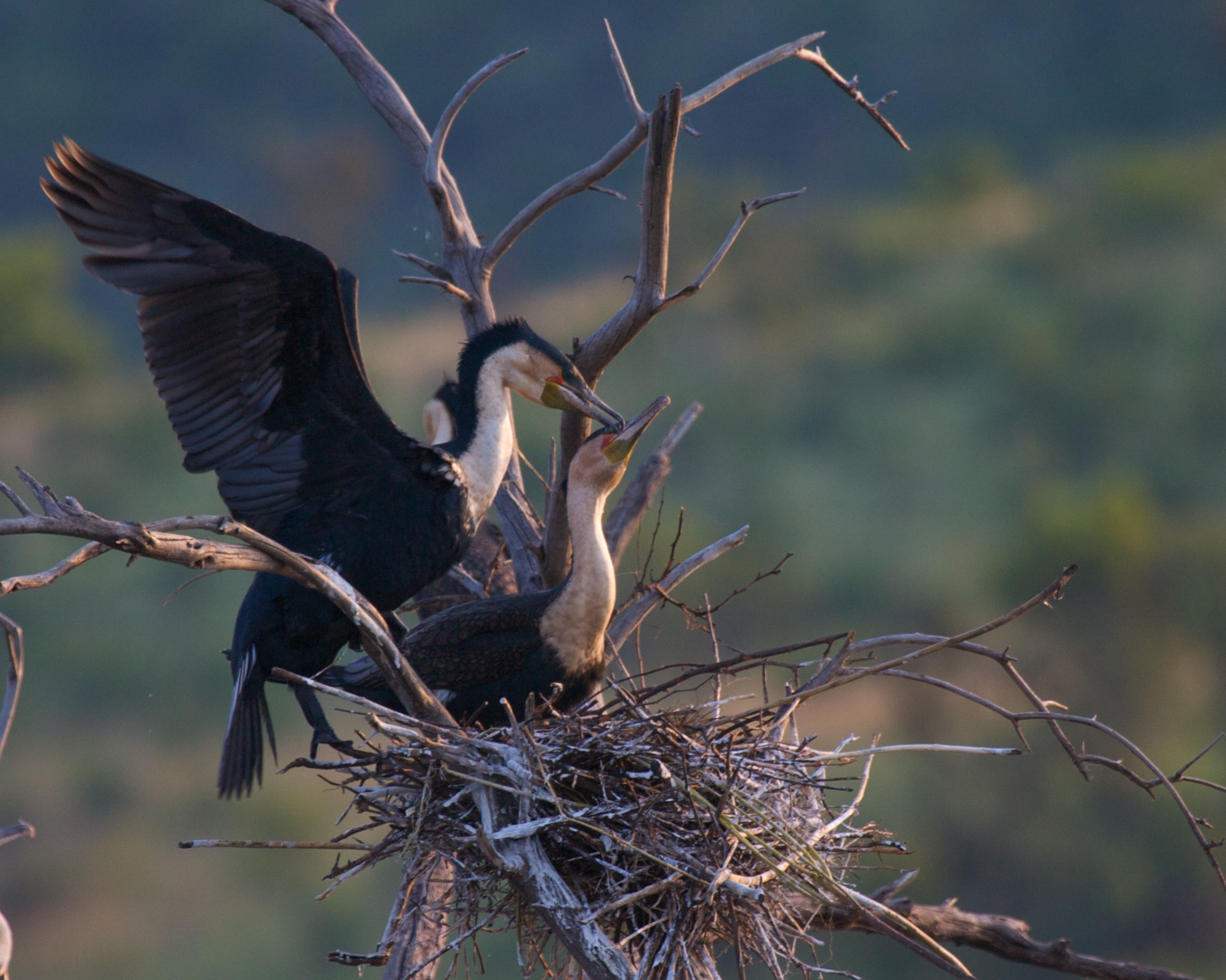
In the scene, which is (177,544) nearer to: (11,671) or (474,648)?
(11,671)

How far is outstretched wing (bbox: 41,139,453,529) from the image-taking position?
9.13 feet

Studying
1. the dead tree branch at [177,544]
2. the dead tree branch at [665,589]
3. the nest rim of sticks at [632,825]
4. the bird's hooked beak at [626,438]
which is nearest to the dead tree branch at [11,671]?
the dead tree branch at [177,544]

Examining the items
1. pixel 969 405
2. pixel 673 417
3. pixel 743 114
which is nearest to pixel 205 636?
pixel 673 417

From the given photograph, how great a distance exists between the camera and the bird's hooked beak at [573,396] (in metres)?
3.25

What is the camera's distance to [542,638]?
3064 mm

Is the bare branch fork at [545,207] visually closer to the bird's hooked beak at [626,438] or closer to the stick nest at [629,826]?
the bird's hooked beak at [626,438]

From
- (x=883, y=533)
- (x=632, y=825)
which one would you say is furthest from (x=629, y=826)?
(x=883, y=533)

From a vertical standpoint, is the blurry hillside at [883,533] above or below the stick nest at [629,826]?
above

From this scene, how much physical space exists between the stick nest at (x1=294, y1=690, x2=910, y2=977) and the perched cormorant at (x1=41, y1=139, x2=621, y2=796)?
0.37m

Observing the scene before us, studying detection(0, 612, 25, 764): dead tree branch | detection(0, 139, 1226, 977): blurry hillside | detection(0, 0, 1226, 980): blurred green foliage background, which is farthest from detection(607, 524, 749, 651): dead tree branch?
detection(0, 139, 1226, 977): blurry hillside

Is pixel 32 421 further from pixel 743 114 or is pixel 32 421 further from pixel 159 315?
pixel 159 315

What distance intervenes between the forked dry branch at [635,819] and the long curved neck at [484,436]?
61cm

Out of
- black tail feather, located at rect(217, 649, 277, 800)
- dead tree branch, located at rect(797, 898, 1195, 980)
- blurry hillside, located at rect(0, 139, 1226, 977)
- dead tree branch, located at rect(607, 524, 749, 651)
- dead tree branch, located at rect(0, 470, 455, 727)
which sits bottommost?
dead tree branch, located at rect(797, 898, 1195, 980)

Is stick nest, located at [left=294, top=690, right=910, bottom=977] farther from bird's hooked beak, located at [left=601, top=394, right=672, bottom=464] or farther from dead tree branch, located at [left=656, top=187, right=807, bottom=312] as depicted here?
dead tree branch, located at [left=656, top=187, right=807, bottom=312]
